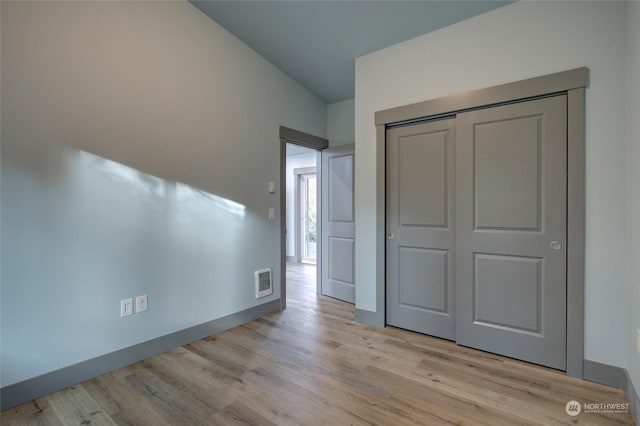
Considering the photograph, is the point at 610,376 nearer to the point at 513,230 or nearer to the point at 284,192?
the point at 513,230

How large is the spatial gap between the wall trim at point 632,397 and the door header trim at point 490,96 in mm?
1899

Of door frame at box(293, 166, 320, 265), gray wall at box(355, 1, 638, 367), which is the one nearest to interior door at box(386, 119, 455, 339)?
gray wall at box(355, 1, 638, 367)

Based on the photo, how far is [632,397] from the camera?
5.61 ft

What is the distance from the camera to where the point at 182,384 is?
79.2 inches

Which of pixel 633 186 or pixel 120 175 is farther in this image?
pixel 120 175

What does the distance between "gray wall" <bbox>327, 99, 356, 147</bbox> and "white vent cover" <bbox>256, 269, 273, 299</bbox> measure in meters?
1.99

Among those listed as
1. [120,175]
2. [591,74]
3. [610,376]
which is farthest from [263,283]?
[591,74]

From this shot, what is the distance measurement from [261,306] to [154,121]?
2110 millimetres

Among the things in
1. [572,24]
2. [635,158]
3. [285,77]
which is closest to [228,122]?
[285,77]

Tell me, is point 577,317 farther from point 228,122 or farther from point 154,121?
point 154,121

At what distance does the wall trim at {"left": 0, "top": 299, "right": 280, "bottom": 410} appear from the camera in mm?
1789

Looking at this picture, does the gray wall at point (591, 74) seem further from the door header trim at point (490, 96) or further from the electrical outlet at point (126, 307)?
the electrical outlet at point (126, 307)

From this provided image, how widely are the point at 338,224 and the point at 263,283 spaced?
1.22 metres

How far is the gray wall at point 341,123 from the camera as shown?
4000 millimetres
